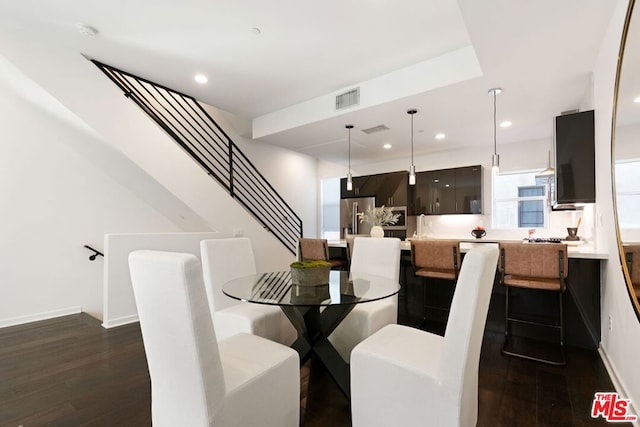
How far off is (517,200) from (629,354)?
4.08 meters

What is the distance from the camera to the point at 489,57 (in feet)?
8.58

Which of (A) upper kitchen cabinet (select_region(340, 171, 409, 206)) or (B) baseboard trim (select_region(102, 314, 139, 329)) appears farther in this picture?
(A) upper kitchen cabinet (select_region(340, 171, 409, 206))

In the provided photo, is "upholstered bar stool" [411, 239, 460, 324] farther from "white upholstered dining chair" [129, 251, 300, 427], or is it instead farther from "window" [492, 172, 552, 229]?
"window" [492, 172, 552, 229]

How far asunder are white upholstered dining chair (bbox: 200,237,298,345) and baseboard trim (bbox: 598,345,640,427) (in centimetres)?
224

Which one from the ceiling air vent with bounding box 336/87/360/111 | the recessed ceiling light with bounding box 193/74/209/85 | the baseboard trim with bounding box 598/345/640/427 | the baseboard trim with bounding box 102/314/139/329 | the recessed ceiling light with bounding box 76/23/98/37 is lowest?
the baseboard trim with bounding box 102/314/139/329

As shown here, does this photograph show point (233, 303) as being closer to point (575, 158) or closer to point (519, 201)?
→ point (575, 158)

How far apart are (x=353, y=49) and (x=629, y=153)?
2296 millimetres

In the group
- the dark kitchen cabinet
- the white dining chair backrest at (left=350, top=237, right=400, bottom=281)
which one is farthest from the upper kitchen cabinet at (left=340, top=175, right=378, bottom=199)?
the white dining chair backrest at (left=350, top=237, right=400, bottom=281)

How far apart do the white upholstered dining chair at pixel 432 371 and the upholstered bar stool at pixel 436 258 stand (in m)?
1.44

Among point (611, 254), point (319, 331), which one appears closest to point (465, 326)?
point (319, 331)

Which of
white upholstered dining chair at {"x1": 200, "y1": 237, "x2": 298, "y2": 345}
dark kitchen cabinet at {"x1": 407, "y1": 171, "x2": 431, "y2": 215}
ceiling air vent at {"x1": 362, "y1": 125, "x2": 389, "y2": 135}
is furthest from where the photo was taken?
dark kitchen cabinet at {"x1": 407, "y1": 171, "x2": 431, "y2": 215}

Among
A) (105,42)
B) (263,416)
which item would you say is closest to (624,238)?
(263,416)

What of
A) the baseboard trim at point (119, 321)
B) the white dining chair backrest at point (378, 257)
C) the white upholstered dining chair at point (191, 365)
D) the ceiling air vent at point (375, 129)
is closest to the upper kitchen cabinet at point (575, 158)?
the white dining chair backrest at point (378, 257)

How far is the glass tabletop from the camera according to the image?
1754 millimetres
